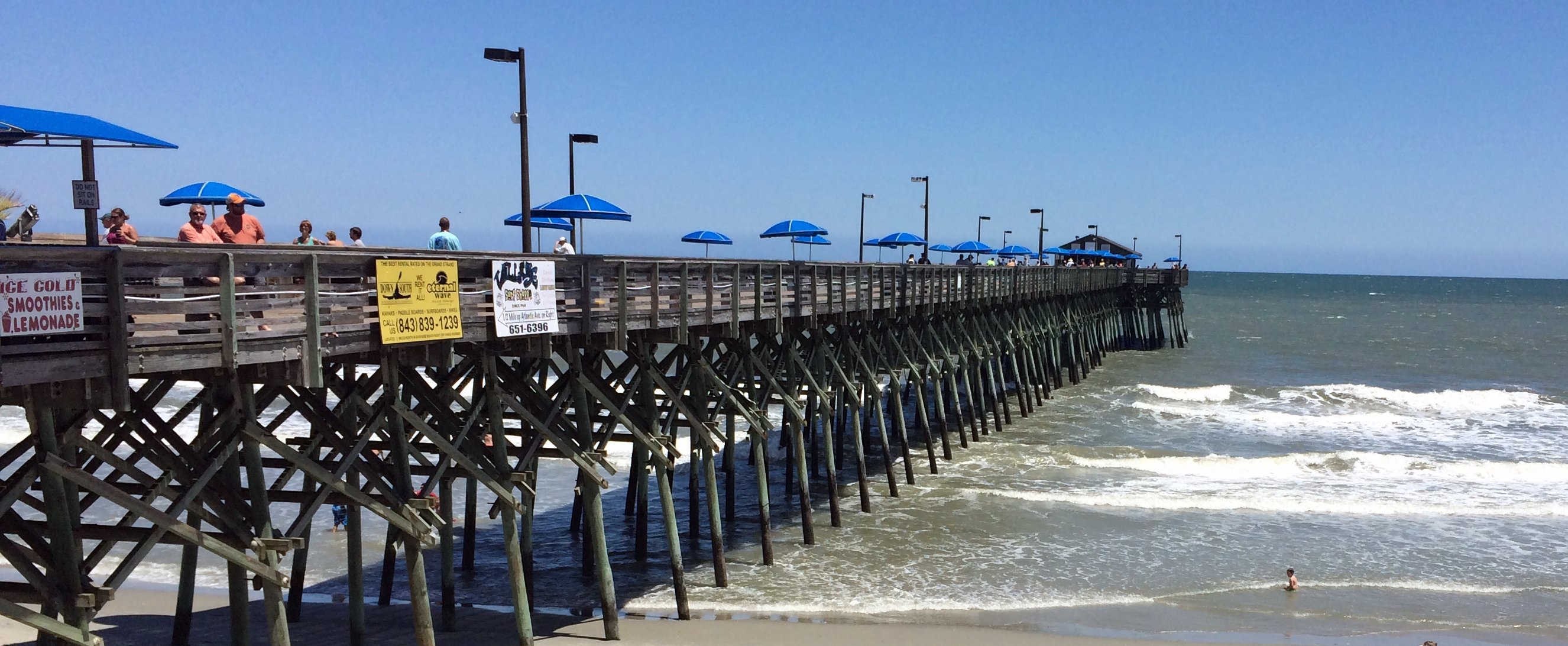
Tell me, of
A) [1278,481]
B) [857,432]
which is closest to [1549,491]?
[1278,481]

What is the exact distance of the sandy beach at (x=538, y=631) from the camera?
1060 centimetres

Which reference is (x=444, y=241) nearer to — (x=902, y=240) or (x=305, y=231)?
(x=305, y=231)

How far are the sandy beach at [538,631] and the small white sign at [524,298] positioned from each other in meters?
3.22

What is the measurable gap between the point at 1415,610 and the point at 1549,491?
9.64m

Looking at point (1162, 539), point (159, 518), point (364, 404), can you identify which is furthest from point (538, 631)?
point (1162, 539)

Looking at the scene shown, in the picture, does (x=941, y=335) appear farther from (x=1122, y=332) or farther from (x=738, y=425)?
(x=1122, y=332)

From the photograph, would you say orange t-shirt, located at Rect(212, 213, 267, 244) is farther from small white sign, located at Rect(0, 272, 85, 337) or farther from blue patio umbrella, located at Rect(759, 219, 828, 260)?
blue patio umbrella, located at Rect(759, 219, 828, 260)

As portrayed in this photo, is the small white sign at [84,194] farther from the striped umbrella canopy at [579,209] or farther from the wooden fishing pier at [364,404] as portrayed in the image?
the striped umbrella canopy at [579,209]

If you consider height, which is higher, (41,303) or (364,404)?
(41,303)

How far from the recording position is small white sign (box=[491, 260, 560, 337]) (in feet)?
28.4

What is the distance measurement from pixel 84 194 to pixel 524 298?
3.43 meters

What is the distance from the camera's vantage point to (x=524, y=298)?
901 centimetres

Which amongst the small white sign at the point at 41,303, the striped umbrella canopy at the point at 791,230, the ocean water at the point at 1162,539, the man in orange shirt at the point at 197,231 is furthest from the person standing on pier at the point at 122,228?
the striped umbrella canopy at the point at 791,230

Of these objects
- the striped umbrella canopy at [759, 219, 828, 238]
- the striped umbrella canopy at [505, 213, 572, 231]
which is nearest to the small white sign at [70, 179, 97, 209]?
the striped umbrella canopy at [505, 213, 572, 231]
